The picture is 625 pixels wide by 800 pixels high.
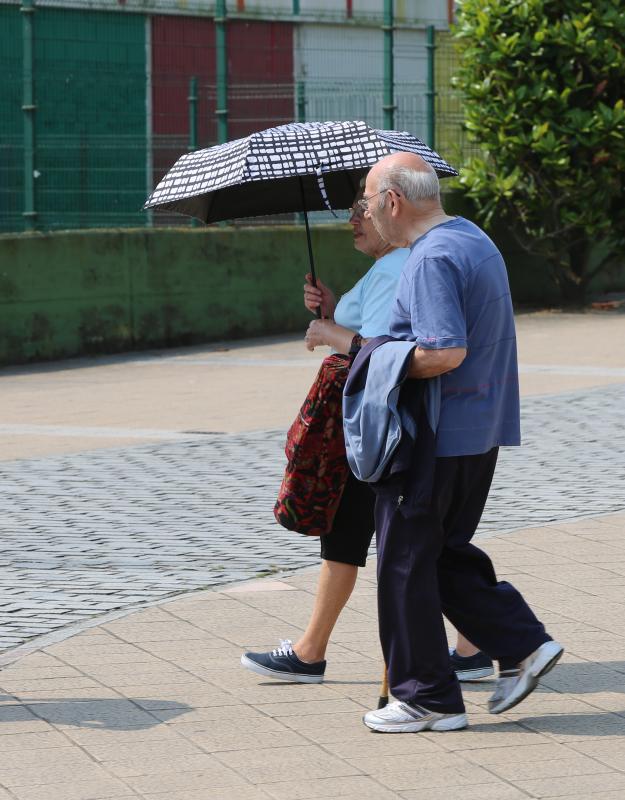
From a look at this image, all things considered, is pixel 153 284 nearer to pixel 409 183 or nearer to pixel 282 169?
pixel 282 169

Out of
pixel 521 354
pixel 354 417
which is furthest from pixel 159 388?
pixel 354 417

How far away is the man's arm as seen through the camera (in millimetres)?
4793

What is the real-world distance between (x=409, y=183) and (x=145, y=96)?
12.0m

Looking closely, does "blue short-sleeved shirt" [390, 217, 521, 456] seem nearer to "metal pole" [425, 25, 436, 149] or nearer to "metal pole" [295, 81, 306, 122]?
"metal pole" [295, 81, 306, 122]

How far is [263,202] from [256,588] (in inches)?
63.0

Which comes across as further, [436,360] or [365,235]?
[365,235]

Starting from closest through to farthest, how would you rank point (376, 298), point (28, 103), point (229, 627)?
1. point (376, 298)
2. point (229, 627)
3. point (28, 103)

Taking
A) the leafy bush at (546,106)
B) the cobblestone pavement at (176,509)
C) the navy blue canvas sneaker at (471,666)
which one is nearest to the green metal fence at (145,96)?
the leafy bush at (546,106)

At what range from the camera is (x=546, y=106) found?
18141 mm

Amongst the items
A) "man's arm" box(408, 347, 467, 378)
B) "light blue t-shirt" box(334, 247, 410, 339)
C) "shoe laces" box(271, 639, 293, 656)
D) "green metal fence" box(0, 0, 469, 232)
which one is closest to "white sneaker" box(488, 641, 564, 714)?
"shoe laces" box(271, 639, 293, 656)

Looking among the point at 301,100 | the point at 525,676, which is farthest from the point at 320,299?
the point at 301,100

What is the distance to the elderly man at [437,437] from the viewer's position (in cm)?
492

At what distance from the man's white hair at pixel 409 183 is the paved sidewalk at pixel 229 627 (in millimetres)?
1608

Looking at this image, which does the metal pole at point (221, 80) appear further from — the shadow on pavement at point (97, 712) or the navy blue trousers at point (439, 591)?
the navy blue trousers at point (439, 591)
